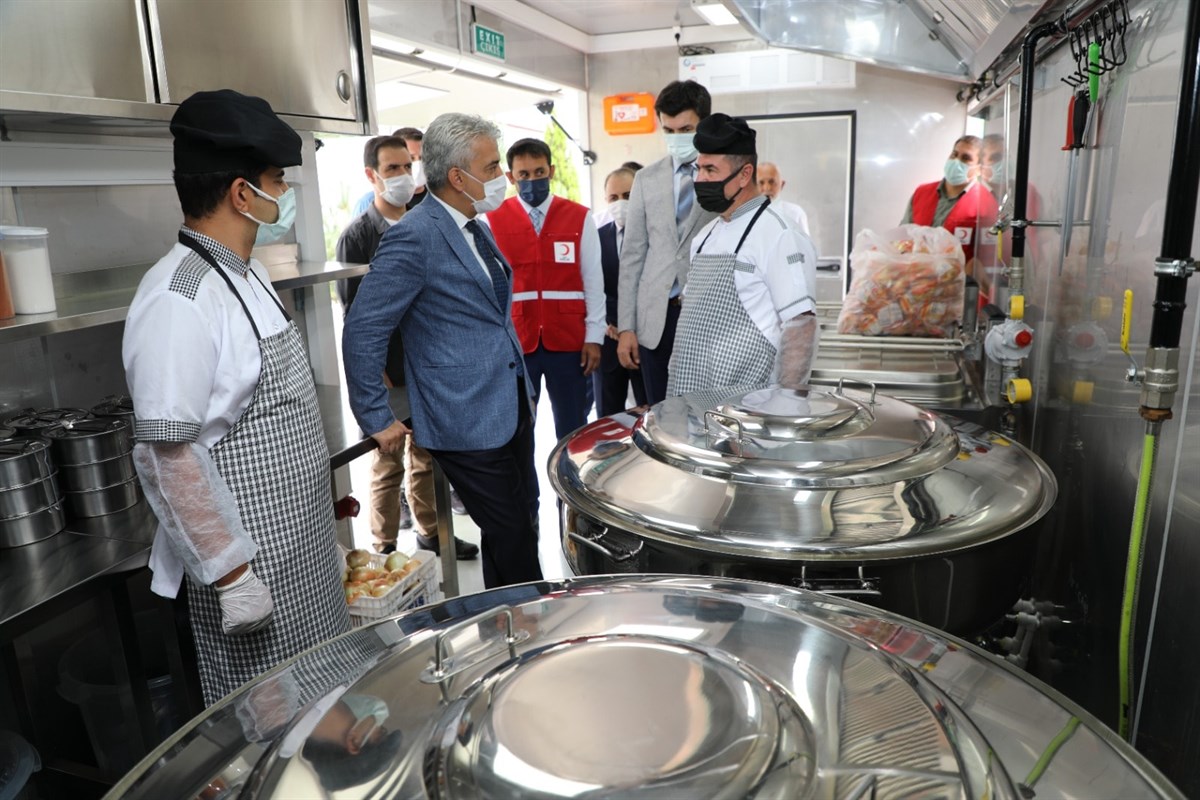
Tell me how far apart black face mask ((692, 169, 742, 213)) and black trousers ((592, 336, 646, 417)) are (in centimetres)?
152

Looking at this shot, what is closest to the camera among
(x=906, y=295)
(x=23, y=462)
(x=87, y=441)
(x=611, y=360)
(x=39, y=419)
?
(x=23, y=462)

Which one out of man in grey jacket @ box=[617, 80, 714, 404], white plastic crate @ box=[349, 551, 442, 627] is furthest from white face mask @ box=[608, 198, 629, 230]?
white plastic crate @ box=[349, 551, 442, 627]

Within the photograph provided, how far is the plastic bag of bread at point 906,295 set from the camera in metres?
3.24

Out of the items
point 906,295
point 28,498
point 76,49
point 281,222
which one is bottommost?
point 28,498

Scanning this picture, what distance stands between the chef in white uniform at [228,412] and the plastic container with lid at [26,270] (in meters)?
0.46

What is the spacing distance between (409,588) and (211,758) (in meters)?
1.83

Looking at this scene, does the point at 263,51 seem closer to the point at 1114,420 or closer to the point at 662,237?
the point at 662,237

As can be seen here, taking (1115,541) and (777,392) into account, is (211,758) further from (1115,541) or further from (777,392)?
(1115,541)

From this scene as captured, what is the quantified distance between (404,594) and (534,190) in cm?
188

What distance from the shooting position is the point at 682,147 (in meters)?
3.41

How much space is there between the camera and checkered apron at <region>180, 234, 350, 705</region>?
164 cm

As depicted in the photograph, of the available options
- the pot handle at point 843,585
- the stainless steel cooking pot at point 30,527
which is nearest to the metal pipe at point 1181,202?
the pot handle at point 843,585

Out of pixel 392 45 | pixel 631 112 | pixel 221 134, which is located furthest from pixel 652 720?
pixel 631 112

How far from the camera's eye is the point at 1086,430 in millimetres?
2004
